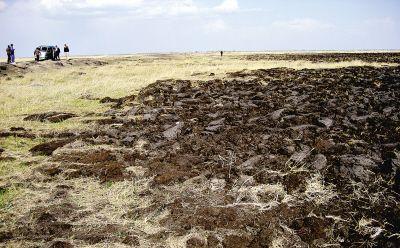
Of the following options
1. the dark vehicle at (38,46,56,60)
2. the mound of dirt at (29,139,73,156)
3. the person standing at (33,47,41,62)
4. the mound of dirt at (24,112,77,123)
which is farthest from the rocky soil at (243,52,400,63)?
the mound of dirt at (29,139,73,156)

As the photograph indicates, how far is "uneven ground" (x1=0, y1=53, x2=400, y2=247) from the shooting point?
5875mm

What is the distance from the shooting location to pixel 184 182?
7.83 m

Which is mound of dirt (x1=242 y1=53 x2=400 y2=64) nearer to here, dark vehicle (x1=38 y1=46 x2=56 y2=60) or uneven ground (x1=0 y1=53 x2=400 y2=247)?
dark vehicle (x1=38 y1=46 x2=56 y2=60)

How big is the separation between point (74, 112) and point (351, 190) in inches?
487

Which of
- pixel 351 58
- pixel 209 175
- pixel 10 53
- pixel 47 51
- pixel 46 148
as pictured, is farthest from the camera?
pixel 351 58

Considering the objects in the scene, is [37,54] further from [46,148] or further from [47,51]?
[46,148]

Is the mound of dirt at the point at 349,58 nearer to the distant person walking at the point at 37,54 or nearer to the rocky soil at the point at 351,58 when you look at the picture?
the rocky soil at the point at 351,58

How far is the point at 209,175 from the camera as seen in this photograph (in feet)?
26.4

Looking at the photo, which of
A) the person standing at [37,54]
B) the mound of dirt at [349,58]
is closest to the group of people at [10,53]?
the person standing at [37,54]

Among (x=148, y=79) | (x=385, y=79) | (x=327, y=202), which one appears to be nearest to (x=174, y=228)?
(x=327, y=202)

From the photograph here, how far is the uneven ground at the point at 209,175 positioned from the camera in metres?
5.88

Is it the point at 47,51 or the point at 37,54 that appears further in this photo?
the point at 47,51

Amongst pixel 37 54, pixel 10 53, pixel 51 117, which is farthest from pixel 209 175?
pixel 37 54

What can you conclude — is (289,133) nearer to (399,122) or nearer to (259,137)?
(259,137)
